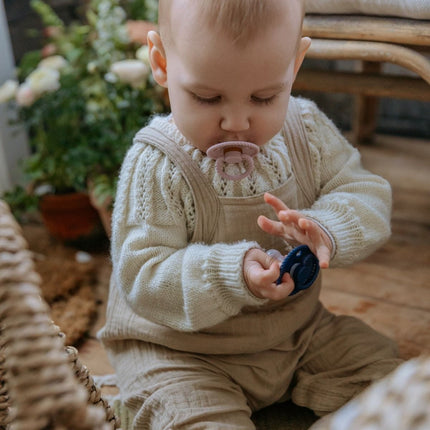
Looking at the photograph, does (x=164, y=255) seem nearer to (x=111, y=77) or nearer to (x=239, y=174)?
(x=239, y=174)

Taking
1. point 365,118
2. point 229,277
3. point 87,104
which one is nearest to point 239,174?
point 229,277

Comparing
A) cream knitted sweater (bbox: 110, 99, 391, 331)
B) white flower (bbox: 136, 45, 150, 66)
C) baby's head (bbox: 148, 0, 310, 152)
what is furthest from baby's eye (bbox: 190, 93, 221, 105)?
white flower (bbox: 136, 45, 150, 66)

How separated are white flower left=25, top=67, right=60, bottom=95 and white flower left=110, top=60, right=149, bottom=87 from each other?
0.62 ft

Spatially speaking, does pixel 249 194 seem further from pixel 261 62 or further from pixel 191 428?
pixel 191 428

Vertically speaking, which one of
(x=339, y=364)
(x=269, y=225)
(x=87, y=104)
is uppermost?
(x=269, y=225)

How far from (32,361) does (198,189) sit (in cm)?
43

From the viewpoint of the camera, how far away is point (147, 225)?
0.85 meters

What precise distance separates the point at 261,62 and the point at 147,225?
28cm

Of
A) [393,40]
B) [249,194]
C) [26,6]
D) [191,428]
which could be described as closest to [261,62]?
[249,194]

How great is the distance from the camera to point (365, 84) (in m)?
1.17

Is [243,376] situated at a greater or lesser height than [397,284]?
greater

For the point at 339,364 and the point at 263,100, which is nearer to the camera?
the point at 263,100

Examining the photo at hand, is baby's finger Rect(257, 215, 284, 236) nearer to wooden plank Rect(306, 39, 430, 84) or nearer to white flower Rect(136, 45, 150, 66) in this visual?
wooden plank Rect(306, 39, 430, 84)

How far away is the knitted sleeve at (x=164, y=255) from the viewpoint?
80 cm
